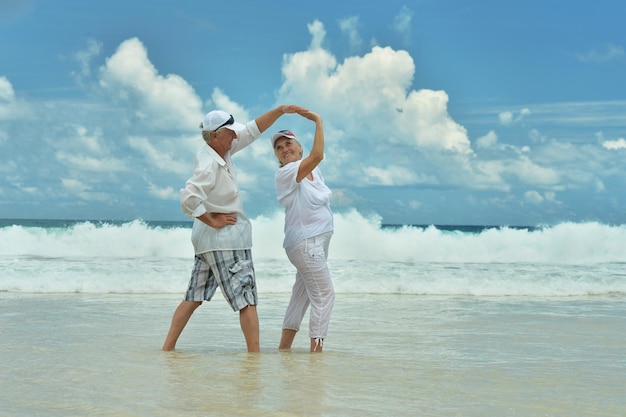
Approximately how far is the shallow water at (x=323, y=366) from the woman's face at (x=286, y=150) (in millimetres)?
1519

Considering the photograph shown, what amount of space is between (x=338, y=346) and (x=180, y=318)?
1474 millimetres

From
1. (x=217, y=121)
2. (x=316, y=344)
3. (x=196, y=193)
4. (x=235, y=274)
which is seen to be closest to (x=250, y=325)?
(x=235, y=274)

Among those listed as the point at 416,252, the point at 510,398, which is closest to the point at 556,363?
the point at 510,398

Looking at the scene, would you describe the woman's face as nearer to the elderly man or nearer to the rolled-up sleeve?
the elderly man

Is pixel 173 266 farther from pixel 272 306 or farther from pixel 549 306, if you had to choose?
pixel 549 306

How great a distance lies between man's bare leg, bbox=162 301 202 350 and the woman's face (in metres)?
1.32

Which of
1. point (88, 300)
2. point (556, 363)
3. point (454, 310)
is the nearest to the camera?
point (556, 363)

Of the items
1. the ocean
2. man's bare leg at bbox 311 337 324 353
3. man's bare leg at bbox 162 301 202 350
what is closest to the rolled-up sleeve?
man's bare leg at bbox 162 301 202 350

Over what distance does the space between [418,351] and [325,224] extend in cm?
141

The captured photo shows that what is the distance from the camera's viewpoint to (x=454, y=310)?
10.4m

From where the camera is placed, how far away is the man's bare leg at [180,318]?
602 centimetres

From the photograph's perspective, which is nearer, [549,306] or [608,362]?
[608,362]

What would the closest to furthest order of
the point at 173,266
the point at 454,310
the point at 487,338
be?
1. the point at 487,338
2. the point at 454,310
3. the point at 173,266

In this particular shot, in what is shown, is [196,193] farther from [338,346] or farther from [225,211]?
[338,346]
